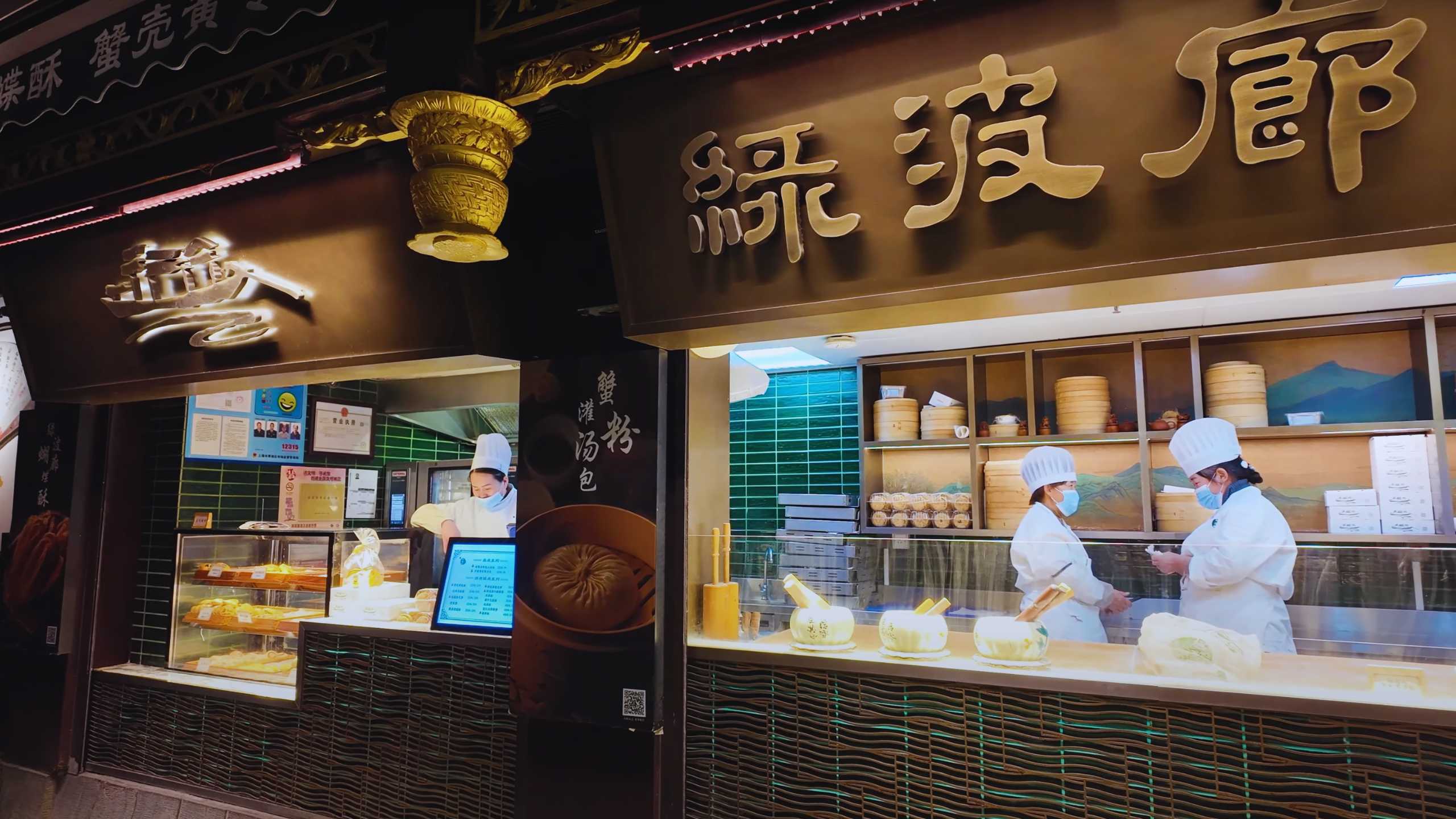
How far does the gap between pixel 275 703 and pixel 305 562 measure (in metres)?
0.60

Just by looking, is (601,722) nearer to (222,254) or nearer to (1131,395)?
(222,254)

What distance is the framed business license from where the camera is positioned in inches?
212

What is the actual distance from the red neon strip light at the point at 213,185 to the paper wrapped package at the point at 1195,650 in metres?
3.03

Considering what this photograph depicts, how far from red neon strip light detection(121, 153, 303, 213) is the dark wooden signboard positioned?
124cm

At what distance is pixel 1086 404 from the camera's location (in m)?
4.70

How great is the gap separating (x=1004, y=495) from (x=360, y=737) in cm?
359

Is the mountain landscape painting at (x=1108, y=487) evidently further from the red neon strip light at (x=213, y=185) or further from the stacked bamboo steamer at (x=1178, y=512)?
the red neon strip light at (x=213, y=185)

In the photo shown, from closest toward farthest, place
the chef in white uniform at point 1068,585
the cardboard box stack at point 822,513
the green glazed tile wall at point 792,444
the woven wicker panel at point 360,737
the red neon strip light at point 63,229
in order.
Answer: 1. the chef in white uniform at point 1068,585
2. the woven wicker panel at point 360,737
3. the red neon strip light at point 63,229
4. the cardboard box stack at point 822,513
5. the green glazed tile wall at point 792,444

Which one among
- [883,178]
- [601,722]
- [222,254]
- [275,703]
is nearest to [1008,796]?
[601,722]

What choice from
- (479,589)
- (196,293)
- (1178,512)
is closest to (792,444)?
(1178,512)

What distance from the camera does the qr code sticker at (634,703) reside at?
2.62 meters

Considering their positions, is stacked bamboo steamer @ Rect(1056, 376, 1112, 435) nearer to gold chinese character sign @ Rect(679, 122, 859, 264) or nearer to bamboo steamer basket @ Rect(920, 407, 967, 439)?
bamboo steamer basket @ Rect(920, 407, 967, 439)

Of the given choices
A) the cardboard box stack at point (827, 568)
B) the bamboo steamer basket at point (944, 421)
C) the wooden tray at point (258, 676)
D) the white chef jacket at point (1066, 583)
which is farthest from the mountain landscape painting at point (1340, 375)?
the wooden tray at point (258, 676)

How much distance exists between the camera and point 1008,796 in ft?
7.23
